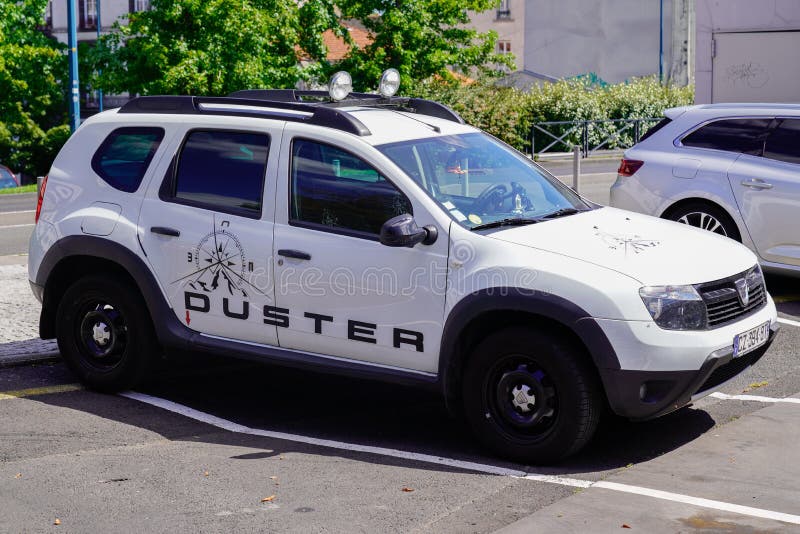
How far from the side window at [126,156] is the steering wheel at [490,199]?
2.06 metres

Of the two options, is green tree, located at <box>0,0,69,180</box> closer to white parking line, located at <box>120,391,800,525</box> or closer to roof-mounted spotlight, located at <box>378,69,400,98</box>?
roof-mounted spotlight, located at <box>378,69,400,98</box>

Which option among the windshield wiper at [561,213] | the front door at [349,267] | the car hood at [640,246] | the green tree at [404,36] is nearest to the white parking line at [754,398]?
the car hood at [640,246]

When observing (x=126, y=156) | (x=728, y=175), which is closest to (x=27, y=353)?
(x=126, y=156)

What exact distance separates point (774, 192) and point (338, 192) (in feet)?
15.9

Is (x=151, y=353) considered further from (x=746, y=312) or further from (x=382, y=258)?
(x=746, y=312)

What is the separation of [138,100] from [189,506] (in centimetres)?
304

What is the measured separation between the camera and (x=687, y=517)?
4883 mm

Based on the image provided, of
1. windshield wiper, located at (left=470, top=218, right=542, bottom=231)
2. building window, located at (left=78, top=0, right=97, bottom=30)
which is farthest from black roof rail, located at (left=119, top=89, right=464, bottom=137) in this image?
building window, located at (left=78, top=0, right=97, bottom=30)

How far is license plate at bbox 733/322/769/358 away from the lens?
5.75m

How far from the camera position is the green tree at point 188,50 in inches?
1067

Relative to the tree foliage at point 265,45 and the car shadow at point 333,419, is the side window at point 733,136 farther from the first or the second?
the tree foliage at point 265,45

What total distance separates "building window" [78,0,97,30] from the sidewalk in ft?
168

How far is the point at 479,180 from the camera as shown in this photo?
21.0 ft

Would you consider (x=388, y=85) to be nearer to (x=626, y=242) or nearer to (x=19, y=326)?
(x=626, y=242)
